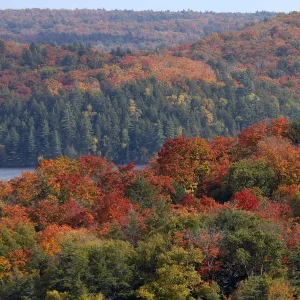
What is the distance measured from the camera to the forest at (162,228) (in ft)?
115

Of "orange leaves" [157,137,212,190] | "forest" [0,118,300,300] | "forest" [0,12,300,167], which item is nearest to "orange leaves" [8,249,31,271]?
"forest" [0,118,300,300]

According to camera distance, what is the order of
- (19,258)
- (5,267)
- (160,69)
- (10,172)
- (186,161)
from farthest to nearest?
(160,69) < (10,172) < (186,161) < (19,258) < (5,267)

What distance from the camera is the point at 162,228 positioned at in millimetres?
39156

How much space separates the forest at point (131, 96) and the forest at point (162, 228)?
6806 centimetres

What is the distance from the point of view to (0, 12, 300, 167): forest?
128 metres

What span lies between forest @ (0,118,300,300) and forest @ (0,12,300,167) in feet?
223

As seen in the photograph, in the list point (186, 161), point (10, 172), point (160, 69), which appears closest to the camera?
point (186, 161)

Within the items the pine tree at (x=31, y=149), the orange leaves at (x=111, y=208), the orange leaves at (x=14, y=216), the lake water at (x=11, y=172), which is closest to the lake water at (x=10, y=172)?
the lake water at (x=11, y=172)

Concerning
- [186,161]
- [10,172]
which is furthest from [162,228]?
[10,172]

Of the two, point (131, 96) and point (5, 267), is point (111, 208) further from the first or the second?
point (131, 96)

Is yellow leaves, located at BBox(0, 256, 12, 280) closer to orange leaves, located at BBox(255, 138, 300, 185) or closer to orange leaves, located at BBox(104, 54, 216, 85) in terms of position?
orange leaves, located at BBox(255, 138, 300, 185)

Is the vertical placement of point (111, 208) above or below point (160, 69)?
above

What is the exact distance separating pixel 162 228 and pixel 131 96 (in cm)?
9964

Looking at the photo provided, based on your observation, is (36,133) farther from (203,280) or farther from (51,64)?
(203,280)
